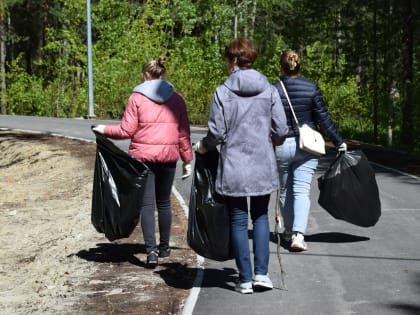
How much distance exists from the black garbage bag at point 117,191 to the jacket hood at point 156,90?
53 centimetres

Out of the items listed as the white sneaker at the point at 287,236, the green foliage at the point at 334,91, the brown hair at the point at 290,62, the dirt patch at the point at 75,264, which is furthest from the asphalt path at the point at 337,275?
the green foliage at the point at 334,91

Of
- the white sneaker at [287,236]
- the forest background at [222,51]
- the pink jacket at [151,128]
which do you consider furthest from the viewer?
the forest background at [222,51]

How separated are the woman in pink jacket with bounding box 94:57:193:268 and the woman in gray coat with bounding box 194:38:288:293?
87cm

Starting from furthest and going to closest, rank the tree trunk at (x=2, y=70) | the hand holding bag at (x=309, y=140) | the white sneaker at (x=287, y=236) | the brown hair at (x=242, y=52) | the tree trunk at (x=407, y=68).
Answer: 1. the tree trunk at (x=2, y=70)
2. the tree trunk at (x=407, y=68)
3. the white sneaker at (x=287, y=236)
4. the hand holding bag at (x=309, y=140)
5. the brown hair at (x=242, y=52)

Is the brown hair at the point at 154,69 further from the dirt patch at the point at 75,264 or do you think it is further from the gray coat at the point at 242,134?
the dirt patch at the point at 75,264

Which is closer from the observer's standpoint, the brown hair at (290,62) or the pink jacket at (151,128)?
the pink jacket at (151,128)

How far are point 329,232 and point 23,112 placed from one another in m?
33.9

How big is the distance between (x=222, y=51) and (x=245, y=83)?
107ft

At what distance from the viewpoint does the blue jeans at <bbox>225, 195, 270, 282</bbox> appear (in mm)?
6570

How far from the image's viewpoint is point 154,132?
24.4 feet

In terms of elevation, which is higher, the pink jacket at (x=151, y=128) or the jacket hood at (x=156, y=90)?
the jacket hood at (x=156, y=90)

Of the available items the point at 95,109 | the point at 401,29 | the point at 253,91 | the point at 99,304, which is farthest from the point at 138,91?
the point at 95,109

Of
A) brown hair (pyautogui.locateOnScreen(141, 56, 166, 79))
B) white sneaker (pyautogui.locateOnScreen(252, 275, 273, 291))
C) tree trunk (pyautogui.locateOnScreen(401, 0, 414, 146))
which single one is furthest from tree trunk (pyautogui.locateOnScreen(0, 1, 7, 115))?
white sneaker (pyautogui.locateOnScreen(252, 275, 273, 291))

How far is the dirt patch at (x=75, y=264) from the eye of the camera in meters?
6.66
